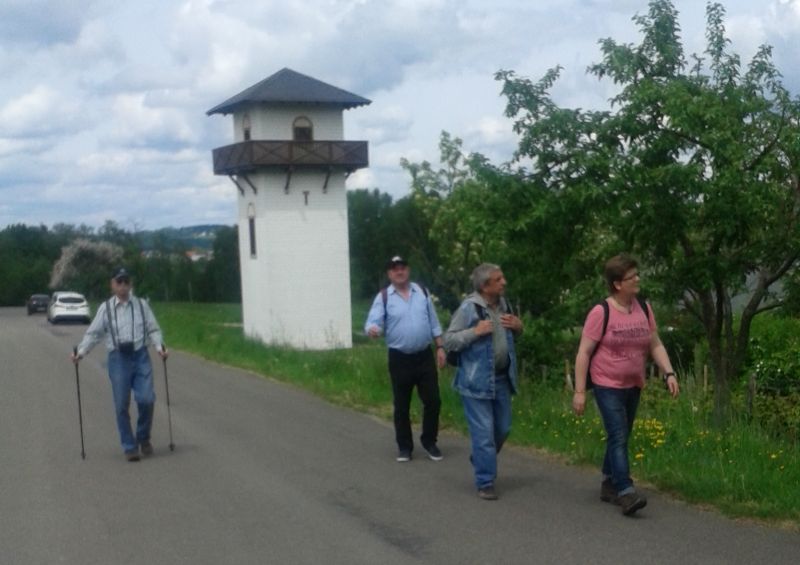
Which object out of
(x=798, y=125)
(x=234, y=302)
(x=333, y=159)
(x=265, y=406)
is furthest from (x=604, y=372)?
(x=234, y=302)

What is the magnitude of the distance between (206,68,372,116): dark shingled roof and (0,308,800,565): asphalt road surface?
106 ft

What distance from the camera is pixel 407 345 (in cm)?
1182

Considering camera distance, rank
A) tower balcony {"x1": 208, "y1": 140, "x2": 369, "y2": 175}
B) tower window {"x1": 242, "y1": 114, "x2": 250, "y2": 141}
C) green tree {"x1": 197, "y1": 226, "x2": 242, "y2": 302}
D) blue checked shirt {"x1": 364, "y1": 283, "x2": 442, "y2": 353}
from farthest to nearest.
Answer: green tree {"x1": 197, "y1": 226, "x2": 242, "y2": 302}, tower window {"x1": 242, "y1": 114, "x2": 250, "y2": 141}, tower balcony {"x1": 208, "y1": 140, "x2": 369, "y2": 175}, blue checked shirt {"x1": 364, "y1": 283, "x2": 442, "y2": 353}

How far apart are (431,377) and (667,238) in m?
2.49

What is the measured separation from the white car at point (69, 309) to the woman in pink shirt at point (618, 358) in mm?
57809

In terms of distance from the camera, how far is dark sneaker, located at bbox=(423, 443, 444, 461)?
11.9 metres

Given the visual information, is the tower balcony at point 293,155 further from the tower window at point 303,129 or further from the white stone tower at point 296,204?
the tower window at point 303,129

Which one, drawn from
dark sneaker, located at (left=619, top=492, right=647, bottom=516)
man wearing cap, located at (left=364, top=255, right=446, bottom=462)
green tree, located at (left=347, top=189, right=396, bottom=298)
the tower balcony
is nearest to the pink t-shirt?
dark sneaker, located at (left=619, top=492, right=647, bottom=516)

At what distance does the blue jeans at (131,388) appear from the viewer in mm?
12562

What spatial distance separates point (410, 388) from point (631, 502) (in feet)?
11.3

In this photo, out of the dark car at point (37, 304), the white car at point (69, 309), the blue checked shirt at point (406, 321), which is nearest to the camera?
the blue checked shirt at point (406, 321)

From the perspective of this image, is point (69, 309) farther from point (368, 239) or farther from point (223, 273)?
point (368, 239)

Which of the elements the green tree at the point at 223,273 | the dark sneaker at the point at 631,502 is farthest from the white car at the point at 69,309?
the dark sneaker at the point at 631,502

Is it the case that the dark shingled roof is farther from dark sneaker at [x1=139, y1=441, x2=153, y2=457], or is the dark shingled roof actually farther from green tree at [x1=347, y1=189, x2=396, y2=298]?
dark sneaker at [x1=139, y1=441, x2=153, y2=457]
